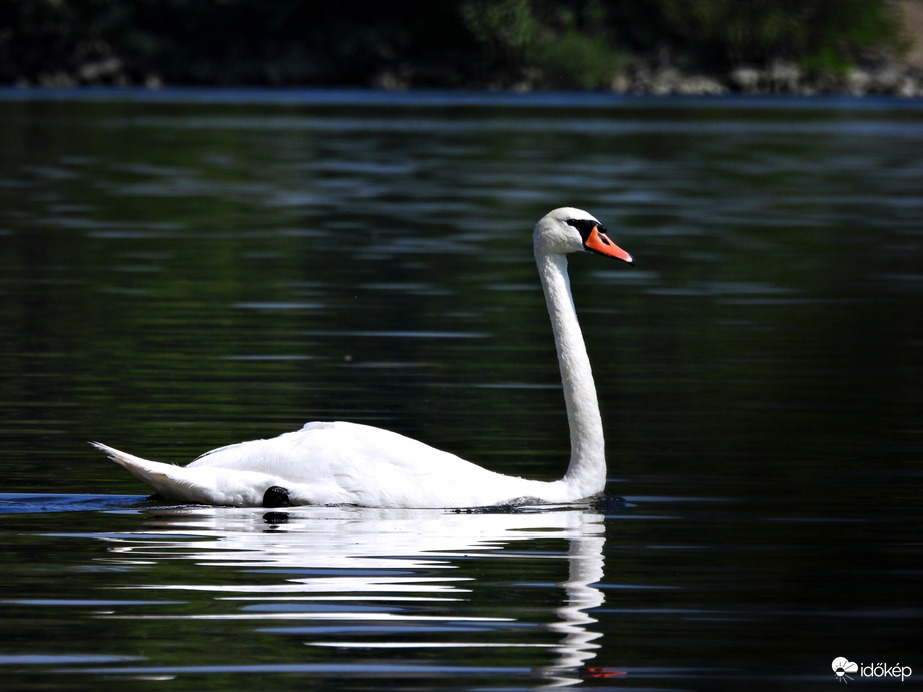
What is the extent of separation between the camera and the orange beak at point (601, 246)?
32.0ft

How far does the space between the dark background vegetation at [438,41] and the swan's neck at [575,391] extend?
79.4 m

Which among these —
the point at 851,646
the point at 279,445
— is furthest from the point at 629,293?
the point at 851,646

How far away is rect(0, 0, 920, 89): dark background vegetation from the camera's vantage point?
8925cm

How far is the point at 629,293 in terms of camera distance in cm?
1919

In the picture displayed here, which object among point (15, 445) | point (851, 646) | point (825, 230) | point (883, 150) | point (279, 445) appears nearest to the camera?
point (851, 646)

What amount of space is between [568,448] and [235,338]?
484cm

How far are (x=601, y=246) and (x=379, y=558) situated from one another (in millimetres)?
2301

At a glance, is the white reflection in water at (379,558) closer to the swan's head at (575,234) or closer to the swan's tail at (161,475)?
the swan's tail at (161,475)

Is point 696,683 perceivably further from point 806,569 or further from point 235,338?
point 235,338

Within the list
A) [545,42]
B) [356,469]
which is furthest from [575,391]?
[545,42]

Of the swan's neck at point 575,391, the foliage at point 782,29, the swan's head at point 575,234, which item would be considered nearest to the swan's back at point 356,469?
the swan's neck at point 575,391

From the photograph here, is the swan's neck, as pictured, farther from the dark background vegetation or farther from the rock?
the dark background vegetation

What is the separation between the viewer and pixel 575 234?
977 cm

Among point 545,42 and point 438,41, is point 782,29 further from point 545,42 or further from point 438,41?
point 438,41
